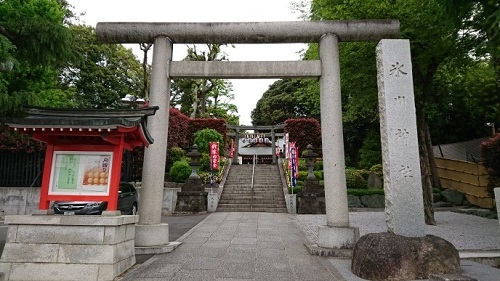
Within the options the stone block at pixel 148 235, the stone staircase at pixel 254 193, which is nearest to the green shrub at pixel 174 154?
the stone staircase at pixel 254 193

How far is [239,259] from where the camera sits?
630 centimetres

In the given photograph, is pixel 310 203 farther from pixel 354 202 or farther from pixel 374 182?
pixel 374 182

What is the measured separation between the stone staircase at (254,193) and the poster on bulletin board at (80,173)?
34.0 feet

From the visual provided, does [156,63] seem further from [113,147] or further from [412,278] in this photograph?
[412,278]

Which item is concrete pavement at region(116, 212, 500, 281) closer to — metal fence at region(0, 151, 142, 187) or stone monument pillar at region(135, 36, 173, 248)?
stone monument pillar at region(135, 36, 173, 248)

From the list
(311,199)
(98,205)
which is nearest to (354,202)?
(311,199)

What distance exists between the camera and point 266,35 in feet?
24.7

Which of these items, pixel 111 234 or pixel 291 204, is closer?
pixel 111 234

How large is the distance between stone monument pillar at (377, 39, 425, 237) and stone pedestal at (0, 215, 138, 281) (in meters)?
4.96

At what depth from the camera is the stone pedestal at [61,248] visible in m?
5.06

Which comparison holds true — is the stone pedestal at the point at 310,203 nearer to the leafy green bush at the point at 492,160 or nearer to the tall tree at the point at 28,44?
the leafy green bush at the point at 492,160

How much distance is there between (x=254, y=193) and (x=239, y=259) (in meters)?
11.7

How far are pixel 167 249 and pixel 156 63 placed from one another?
14.5 ft

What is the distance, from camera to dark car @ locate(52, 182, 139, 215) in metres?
9.30
